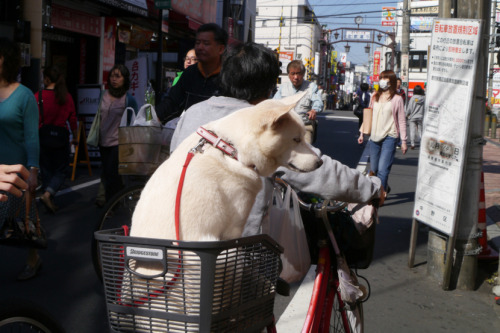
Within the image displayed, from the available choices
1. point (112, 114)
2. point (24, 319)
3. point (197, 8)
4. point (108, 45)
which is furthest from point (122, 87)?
point (197, 8)

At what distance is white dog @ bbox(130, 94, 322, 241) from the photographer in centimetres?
186

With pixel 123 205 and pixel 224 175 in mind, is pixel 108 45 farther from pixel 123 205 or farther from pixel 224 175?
pixel 224 175

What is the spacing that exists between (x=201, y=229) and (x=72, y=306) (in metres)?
3.02

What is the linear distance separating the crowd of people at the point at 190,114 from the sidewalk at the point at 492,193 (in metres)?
1.65

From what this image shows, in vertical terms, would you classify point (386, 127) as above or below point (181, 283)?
above

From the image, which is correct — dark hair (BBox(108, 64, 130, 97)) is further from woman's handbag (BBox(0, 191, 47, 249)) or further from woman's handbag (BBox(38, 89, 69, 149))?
woman's handbag (BBox(0, 191, 47, 249))

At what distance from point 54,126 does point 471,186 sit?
18.5 ft

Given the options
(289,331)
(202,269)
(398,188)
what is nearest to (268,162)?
(202,269)

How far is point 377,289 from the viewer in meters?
5.27

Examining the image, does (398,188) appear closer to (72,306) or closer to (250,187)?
(72,306)

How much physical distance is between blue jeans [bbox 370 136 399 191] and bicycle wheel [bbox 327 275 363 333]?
19.8ft

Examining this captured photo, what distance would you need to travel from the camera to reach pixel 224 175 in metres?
1.92

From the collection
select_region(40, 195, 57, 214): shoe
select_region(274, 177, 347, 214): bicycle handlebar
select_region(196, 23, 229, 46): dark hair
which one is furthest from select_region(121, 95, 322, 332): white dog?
select_region(40, 195, 57, 214): shoe

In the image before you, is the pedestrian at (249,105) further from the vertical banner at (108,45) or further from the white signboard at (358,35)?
the white signboard at (358,35)
